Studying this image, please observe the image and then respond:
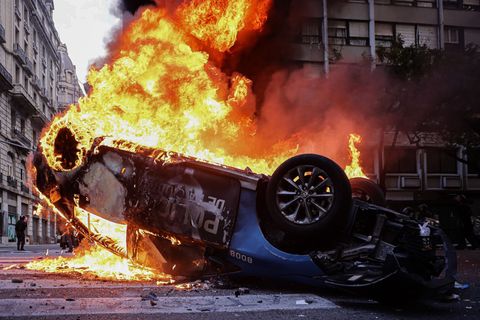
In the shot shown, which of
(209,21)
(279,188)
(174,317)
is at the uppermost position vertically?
(209,21)

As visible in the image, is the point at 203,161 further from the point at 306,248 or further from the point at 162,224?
the point at 306,248

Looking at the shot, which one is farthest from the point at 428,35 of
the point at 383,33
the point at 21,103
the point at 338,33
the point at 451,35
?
the point at 21,103

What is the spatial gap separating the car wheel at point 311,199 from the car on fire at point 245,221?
0.01 metres

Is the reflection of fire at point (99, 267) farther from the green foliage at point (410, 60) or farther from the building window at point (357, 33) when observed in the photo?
the building window at point (357, 33)

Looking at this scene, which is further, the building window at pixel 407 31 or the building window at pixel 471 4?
the building window at pixel 407 31

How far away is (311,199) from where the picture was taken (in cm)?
604

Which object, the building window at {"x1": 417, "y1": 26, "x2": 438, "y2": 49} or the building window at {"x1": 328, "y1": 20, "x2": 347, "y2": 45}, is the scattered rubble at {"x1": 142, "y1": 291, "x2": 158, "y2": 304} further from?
the building window at {"x1": 417, "y1": 26, "x2": 438, "y2": 49}

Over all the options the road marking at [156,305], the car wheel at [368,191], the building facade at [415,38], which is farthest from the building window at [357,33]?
the road marking at [156,305]

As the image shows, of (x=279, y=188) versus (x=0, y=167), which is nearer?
(x=279, y=188)

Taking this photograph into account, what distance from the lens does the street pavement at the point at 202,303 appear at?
4934mm

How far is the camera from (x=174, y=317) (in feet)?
15.6

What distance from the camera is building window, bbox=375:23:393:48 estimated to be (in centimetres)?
3550

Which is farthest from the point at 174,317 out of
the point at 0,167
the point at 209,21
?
the point at 0,167

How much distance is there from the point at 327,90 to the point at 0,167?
1266 inches
